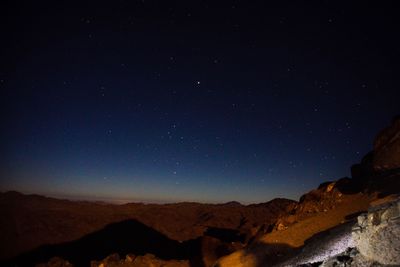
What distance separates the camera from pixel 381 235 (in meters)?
14.6

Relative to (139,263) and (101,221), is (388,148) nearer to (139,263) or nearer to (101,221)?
(139,263)

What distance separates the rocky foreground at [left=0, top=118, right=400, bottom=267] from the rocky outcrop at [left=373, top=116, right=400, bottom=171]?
4.9 inches

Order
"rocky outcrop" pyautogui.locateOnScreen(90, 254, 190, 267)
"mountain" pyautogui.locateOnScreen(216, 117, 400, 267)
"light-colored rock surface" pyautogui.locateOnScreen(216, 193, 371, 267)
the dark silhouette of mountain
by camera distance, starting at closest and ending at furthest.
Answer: "mountain" pyautogui.locateOnScreen(216, 117, 400, 267)
"light-colored rock surface" pyautogui.locateOnScreen(216, 193, 371, 267)
"rocky outcrop" pyautogui.locateOnScreen(90, 254, 190, 267)
the dark silhouette of mountain

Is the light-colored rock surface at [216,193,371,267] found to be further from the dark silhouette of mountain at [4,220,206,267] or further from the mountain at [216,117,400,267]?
the dark silhouette of mountain at [4,220,206,267]

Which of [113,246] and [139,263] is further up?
[139,263]

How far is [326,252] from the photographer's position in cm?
2444

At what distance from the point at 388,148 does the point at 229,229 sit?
7547 centimetres

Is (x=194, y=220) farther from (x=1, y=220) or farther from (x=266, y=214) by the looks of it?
(x=1, y=220)

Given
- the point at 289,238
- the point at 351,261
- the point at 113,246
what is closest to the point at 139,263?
the point at 289,238

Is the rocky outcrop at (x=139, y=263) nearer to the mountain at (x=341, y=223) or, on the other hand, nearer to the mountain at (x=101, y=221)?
the mountain at (x=341, y=223)

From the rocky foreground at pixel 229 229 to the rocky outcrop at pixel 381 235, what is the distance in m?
0.04

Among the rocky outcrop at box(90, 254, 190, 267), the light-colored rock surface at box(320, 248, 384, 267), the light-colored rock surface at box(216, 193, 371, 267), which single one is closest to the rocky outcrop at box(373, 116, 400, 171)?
the light-colored rock surface at box(216, 193, 371, 267)

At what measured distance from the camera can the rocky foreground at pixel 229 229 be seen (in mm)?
16305

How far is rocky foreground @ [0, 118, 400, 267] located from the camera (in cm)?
1630
